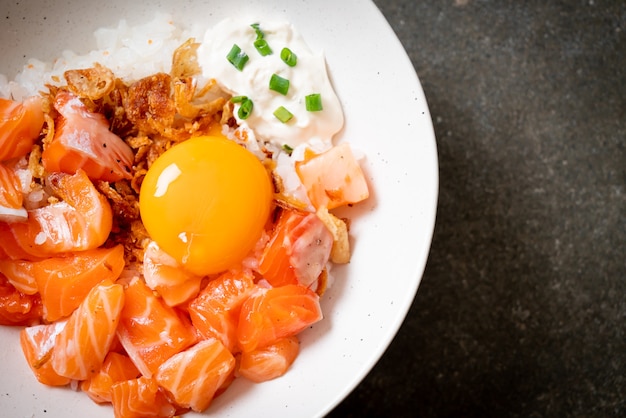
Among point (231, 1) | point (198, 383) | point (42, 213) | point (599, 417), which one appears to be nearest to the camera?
point (198, 383)

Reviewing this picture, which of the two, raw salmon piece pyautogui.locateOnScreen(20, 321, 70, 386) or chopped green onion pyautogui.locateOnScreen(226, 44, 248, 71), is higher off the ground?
chopped green onion pyautogui.locateOnScreen(226, 44, 248, 71)

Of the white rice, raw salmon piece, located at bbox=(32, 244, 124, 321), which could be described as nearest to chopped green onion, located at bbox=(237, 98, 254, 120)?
the white rice

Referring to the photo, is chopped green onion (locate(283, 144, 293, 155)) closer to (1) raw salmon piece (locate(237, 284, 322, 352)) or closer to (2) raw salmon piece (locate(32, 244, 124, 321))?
(1) raw salmon piece (locate(237, 284, 322, 352))

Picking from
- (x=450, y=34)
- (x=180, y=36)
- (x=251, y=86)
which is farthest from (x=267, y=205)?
(x=450, y=34)

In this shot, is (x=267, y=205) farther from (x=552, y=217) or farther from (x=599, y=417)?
(x=599, y=417)

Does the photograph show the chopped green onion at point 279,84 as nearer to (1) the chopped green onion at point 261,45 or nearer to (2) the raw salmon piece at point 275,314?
(1) the chopped green onion at point 261,45

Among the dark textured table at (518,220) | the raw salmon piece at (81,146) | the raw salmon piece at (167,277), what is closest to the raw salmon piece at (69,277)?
the raw salmon piece at (167,277)
